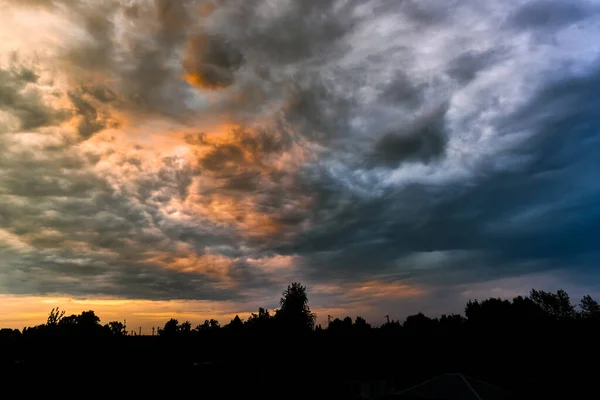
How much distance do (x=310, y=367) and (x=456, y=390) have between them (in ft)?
72.9

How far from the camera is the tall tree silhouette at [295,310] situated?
78.4 m

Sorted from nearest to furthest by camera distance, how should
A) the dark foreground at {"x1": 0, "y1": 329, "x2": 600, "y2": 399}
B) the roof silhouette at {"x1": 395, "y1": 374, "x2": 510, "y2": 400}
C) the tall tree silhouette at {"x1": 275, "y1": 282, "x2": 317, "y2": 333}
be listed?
the roof silhouette at {"x1": 395, "y1": 374, "x2": 510, "y2": 400}
the dark foreground at {"x1": 0, "y1": 329, "x2": 600, "y2": 399}
the tall tree silhouette at {"x1": 275, "y1": 282, "x2": 317, "y2": 333}

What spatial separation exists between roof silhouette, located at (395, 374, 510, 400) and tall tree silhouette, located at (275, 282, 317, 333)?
57.5m

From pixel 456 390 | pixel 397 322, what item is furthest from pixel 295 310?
pixel 456 390

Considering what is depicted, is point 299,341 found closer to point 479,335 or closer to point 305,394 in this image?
point 305,394

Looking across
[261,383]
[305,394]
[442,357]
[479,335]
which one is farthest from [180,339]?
[479,335]

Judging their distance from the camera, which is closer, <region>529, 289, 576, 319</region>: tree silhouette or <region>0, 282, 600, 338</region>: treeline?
<region>0, 282, 600, 338</region>: treeline

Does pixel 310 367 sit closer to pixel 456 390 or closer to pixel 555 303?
pixel 456 390

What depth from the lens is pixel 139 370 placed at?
39750 mm

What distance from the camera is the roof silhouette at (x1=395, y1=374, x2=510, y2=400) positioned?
64.3ft

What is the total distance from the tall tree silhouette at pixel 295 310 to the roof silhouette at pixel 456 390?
5754cm

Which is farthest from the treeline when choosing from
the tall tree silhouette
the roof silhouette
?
the roof silhouette

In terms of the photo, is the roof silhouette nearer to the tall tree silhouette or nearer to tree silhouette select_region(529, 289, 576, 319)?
the tall tree silhouette

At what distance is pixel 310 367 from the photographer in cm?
3953
